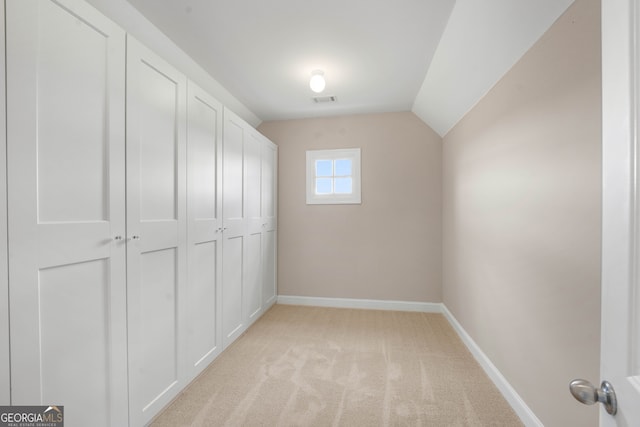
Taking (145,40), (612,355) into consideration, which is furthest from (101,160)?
(612,355)

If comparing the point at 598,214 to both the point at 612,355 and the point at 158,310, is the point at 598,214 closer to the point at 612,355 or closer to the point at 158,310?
the point at 612,355

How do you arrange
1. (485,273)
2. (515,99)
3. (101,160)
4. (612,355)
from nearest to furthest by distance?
(612,355), (101,160), (515,99), (485,273)

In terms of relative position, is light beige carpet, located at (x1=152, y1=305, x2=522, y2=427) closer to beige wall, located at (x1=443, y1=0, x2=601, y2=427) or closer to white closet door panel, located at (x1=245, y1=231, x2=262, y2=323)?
white closet door panel, located at (x1=245, y1=231, x2=262, y2=323)

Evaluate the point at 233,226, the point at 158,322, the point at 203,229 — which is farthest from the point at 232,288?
the point at 158,322

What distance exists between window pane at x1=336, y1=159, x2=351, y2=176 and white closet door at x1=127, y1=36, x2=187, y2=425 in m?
2.14

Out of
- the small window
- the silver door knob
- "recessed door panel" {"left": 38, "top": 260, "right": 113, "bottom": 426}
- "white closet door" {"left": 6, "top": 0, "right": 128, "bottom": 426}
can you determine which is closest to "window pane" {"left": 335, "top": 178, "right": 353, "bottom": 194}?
the small window

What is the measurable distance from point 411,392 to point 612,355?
160cm

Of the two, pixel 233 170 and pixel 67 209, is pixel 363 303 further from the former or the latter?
pixel 67 209

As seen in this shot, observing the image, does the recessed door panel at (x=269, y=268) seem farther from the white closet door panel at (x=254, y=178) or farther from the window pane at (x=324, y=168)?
the window pane at (x=324, y=168)

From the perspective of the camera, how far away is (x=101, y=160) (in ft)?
4.12

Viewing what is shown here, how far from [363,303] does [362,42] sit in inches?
112

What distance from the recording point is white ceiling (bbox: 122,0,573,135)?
5.37 ft

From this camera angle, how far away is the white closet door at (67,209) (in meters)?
0.96

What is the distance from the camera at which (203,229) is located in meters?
2.05
